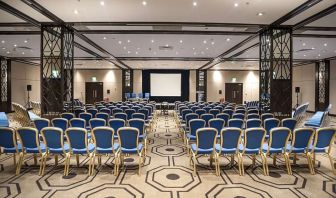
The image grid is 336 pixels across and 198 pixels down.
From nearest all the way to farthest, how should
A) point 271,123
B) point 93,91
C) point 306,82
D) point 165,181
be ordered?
point 165,181, point 271,123, point 306,82, point 93,91

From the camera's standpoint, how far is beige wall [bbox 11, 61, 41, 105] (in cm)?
1786

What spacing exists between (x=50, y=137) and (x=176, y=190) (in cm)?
265

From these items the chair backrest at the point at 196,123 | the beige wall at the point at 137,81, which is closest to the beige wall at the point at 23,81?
the beige wall at the point at 137,81

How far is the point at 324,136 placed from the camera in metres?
4.62

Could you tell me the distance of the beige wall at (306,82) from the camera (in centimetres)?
1823

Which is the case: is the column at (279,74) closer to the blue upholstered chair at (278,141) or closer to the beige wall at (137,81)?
the blue upholstered chair at (278,141)

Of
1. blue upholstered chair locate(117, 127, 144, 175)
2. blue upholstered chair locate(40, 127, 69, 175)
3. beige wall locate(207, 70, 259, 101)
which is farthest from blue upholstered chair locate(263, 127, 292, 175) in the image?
beige wall locate(207, 70, 259, 101)

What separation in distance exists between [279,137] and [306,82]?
17.5 m

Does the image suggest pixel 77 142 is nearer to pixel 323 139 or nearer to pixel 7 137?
pixel 7 137

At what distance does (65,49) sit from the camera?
9227 mm

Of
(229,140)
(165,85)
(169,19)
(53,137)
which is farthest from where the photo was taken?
(165,85)

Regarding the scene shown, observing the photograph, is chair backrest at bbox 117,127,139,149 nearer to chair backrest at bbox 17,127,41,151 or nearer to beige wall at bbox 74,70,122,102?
chair backrest at bbox 17,127,41,151

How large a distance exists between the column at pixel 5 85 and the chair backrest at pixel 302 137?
738 inches

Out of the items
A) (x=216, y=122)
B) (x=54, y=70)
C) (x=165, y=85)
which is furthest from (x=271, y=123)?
(x=165, y=85)
